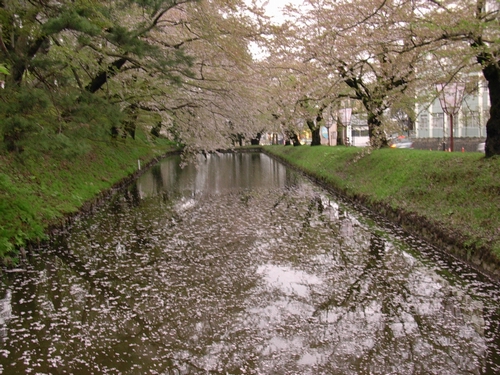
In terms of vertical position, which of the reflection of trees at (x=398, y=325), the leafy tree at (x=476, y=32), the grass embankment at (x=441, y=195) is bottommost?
the reflection of trees at (x=398, y=325)

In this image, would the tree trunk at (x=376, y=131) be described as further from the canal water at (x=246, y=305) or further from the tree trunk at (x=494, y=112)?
the canal water at (x=246, y=305)

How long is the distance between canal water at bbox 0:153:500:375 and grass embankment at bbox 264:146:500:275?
0.48 m

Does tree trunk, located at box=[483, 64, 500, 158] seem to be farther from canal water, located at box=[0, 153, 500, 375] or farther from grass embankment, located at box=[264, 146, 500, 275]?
canal water, located at box=[0, 153, 500, 375]

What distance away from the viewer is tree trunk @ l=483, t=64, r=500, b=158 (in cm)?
1184

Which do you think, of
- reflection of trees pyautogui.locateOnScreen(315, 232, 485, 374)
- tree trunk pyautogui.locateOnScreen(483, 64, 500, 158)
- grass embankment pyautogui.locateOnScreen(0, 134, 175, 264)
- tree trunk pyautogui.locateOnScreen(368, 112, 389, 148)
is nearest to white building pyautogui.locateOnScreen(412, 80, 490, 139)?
tree trunk pyautogui.locateOnScreen(368, 112, 389, 148)

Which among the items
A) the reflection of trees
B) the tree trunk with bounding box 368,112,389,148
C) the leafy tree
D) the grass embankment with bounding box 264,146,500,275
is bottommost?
the reflection of trees

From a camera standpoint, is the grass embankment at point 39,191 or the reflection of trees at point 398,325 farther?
the grass embankment at point 39,191

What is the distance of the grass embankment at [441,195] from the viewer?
29.0 ft

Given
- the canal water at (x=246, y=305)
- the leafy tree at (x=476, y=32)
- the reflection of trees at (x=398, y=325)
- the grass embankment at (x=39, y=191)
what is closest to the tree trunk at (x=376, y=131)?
the leafy tree at (x=476, y=32)

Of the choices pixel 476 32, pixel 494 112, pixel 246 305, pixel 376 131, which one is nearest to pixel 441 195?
pixel 494 112

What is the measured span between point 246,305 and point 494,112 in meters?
9.36

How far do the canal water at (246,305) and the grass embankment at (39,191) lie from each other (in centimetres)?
56

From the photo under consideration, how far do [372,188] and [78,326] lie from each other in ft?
41.0

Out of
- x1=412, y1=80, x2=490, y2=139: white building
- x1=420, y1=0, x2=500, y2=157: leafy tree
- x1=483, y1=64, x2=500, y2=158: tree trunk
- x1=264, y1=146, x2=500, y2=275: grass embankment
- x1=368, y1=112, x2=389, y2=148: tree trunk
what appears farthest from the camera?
x1=412, y1=80, x2=490, y2=139: white building
